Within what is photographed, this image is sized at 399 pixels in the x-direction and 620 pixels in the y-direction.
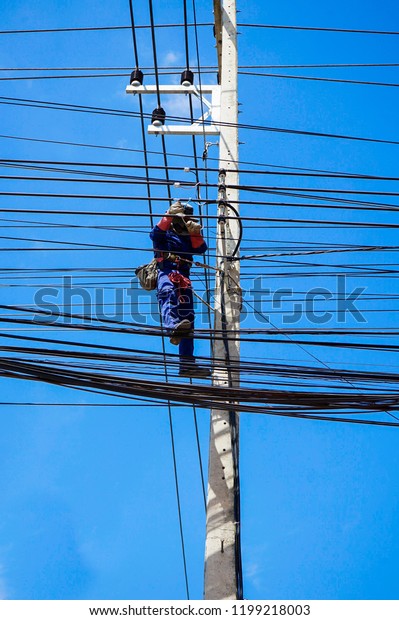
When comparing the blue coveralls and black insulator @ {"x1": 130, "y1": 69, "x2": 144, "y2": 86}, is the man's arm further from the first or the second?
black insulator @ {"x1": 130, "y1": 69, "x2": 144, "y2": 86}

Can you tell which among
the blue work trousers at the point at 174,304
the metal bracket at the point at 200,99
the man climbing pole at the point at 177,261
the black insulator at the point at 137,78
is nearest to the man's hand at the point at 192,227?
the man climbing pole at the point at 177,261

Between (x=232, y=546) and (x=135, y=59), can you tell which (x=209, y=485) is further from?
(x=135, y=59)

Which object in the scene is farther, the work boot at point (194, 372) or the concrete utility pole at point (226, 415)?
the work boot at point (194, 372)

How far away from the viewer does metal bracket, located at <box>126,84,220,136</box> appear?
289 inches

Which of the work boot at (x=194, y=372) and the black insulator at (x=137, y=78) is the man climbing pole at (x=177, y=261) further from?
the black insulator at (x=137, y=78)

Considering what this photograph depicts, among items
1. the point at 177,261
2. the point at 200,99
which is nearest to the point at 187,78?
the point at 200,99

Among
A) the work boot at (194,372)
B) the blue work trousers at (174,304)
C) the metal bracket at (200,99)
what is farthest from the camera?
the metal bracket at (200,99)

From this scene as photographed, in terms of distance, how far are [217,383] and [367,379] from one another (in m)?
1.04

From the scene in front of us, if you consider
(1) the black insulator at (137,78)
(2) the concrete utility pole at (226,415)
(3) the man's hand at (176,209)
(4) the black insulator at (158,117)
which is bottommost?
(2) the concrete utility pole at (226,415)

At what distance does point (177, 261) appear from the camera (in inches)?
264

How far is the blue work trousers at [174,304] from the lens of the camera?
622 centimetres

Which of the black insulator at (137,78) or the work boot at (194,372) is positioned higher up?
the black insulator at (137,78)
